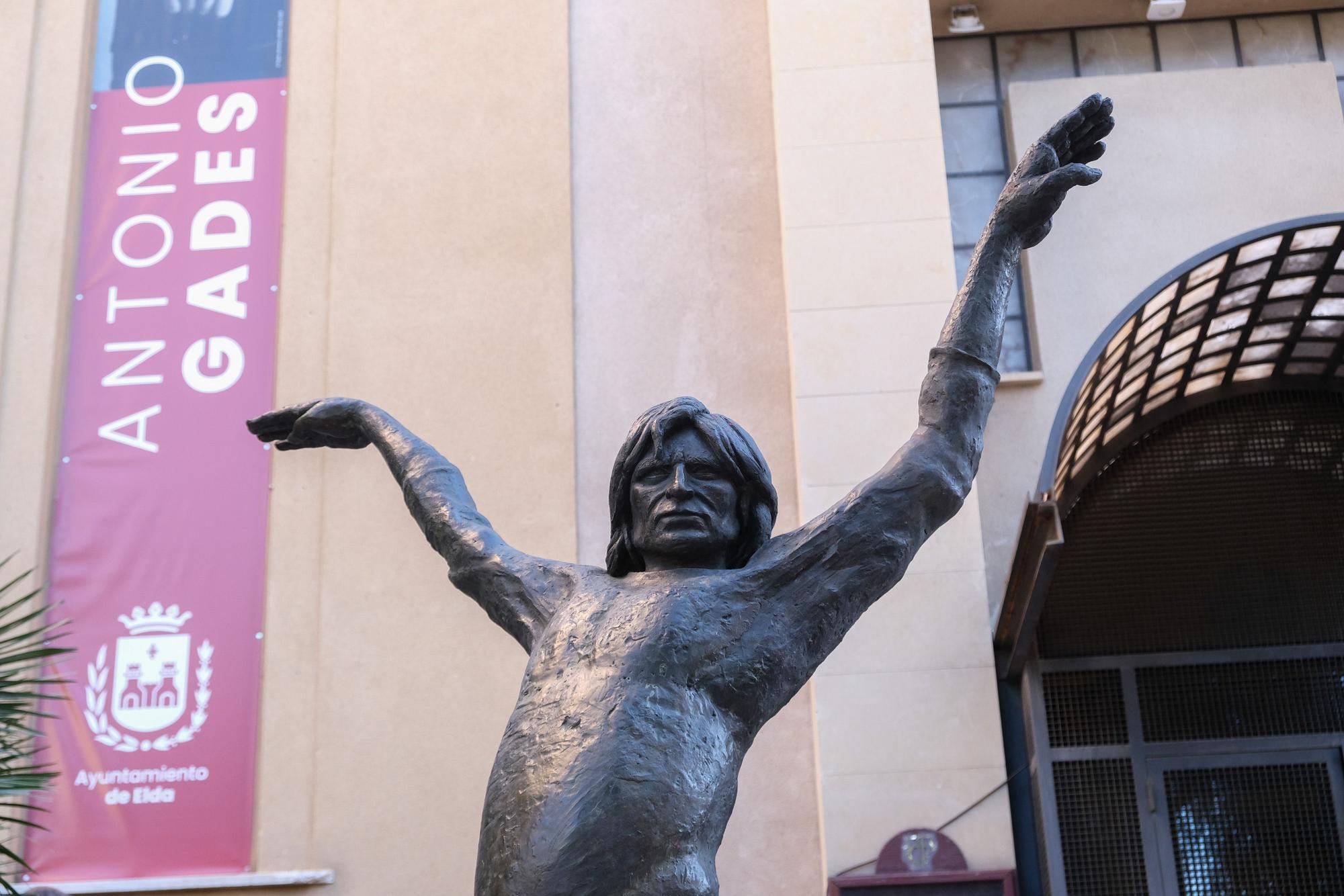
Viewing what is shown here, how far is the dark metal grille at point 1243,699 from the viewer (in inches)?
469

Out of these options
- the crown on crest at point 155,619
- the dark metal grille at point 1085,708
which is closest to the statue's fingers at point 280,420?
the crown on crest at point 155,619

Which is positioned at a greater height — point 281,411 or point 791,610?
point 281,411

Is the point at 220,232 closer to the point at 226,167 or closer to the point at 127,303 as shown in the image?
the point at 226,167

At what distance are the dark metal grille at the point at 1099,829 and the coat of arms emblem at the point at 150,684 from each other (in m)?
6.40

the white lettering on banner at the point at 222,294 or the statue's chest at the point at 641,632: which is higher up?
A: the white lettering on banner at the point at 222,294

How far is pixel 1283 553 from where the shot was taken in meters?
12.8

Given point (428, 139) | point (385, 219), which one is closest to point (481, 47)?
point (428, 139)

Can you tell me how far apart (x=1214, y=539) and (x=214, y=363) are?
326 inches

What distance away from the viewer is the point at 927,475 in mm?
3443

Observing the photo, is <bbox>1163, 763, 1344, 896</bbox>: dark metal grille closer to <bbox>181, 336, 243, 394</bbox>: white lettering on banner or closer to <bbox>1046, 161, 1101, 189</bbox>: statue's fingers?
<bbox>181, 336, 243, 394</bbox>: white lettering on banner

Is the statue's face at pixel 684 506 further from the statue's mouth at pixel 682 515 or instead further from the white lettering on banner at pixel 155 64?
the white lettering on banner at pixel 155 64

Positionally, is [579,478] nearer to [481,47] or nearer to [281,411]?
[481,47]

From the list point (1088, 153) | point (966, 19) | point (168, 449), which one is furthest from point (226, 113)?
point (1088, 153)

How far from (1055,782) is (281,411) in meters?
8.58
